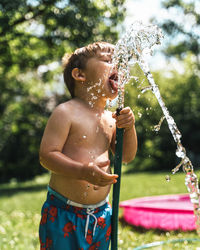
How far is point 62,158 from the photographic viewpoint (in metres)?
1.49

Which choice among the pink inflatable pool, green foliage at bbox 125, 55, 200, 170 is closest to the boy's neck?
the pink inflatable pool

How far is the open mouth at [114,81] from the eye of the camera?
1.65 metres

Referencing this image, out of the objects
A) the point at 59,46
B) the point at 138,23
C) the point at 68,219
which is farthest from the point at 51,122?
the point at 59,46

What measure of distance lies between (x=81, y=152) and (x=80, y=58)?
45cm

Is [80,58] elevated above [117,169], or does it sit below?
above

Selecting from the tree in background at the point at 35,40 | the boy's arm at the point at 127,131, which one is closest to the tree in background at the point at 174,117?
the tree in background at the point at 35,40

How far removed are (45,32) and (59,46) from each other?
13.0 inches

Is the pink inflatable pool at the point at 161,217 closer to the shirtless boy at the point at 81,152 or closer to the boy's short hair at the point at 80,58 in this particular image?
the shirtless boy at the point at 81,152

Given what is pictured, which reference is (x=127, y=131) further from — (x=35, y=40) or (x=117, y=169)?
(x=35, y=40)

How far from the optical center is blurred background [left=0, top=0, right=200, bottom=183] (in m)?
4.94

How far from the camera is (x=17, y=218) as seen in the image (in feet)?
13.9

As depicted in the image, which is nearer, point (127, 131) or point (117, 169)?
point (117, 169)

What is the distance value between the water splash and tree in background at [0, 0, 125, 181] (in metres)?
3.07

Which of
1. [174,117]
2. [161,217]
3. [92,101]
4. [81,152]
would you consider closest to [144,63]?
[92,101]
